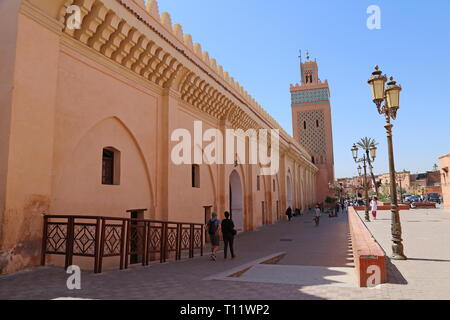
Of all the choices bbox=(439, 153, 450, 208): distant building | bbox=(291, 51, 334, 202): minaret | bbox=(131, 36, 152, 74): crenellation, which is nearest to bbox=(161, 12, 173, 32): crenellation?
bbox=(131, 36, 152, 74): crenellation

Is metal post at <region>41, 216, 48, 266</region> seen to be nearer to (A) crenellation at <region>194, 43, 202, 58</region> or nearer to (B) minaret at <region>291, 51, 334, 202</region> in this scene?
(A) crenellation at <region>194, 43, 202, 58</region>

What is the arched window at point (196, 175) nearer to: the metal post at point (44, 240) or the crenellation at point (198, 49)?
the crenellation at point (198, 49)

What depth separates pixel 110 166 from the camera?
8.10m

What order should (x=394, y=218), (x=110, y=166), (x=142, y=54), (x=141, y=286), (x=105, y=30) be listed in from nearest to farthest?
(x=141, y=286)
(x=394, y=218)
(x=105, y=30)
(x=110, y=166)
(x=142, y=54)

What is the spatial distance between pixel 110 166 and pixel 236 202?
31.2ft

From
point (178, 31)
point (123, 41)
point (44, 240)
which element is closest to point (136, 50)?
point (123, 41)

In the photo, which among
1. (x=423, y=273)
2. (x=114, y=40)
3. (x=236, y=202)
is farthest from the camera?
(x=236, y=202)

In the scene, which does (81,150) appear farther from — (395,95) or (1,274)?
(395,95)

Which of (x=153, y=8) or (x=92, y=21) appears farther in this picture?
(x=153, y=8)

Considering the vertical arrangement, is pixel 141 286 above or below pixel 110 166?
below

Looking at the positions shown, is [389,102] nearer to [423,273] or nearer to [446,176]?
[423,273]

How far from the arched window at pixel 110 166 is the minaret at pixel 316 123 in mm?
38444

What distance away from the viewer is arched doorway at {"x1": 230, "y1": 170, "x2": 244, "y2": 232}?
16.6 metres
